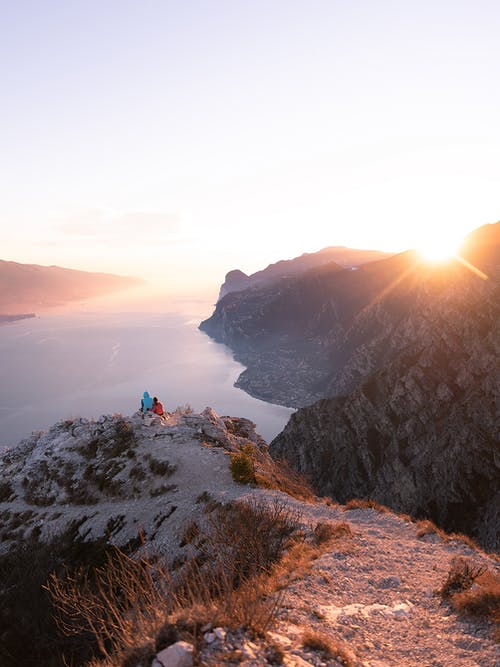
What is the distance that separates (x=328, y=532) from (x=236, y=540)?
6895 mm

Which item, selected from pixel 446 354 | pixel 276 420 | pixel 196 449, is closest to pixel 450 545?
pixel 196 449

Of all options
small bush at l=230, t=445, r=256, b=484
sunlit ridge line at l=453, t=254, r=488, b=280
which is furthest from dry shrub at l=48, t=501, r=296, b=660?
sunlit ridge line at l=453, t=254, r=488, b=280

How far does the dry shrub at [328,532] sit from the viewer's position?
51.7 ft

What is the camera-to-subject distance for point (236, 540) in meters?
10.7

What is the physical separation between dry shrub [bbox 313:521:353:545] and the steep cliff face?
4278 cm

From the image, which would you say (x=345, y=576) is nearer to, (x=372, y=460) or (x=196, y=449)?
(x=196, y=449)

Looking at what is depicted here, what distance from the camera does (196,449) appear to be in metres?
29.5

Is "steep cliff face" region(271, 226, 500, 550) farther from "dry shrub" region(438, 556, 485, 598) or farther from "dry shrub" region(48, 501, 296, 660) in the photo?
"dry shrub" region(48, 501, 296, 660)

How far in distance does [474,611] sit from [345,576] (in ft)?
12.7

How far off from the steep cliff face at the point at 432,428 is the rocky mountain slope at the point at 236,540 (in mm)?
37995

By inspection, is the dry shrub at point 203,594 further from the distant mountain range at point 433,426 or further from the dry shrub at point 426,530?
the distant mountain range at point 433,426

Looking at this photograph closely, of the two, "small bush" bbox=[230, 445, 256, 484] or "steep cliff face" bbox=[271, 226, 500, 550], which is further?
"steep cliff face" bbox=[271, 226, 500, 550]

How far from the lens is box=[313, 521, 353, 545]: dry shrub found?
1575 cm

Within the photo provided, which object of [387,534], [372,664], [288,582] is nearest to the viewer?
[372,664]
